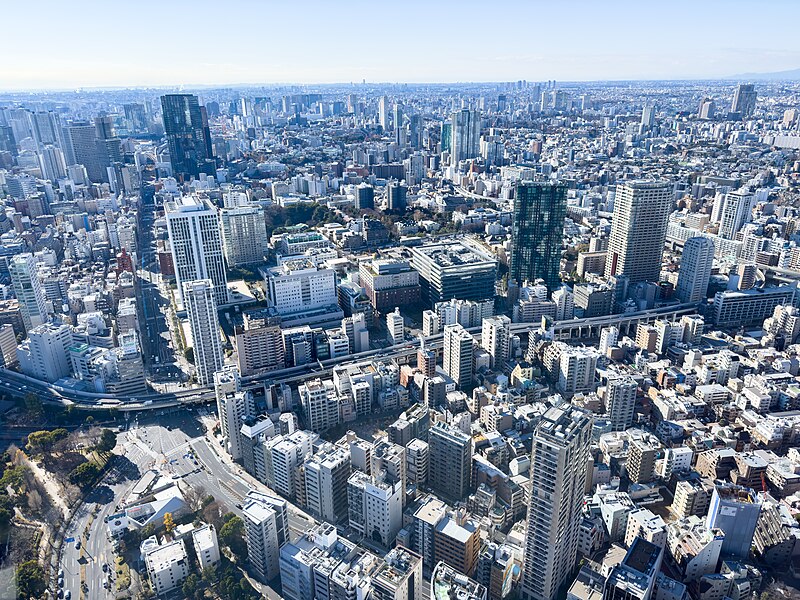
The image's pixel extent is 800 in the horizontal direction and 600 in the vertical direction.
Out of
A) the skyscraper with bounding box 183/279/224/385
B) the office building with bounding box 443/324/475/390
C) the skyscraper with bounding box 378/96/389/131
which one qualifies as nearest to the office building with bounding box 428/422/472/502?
the office building with bounding box 443/324/475/390

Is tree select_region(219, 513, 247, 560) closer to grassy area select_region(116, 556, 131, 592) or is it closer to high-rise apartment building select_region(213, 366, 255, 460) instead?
grassy area select_region(116, 556, 131, 592)

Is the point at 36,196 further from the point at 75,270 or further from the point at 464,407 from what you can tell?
the point at 464,407

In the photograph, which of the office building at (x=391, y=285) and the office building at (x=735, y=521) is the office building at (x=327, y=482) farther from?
the office building at (x=391, y=285)

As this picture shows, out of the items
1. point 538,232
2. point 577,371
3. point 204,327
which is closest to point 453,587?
point 577,371

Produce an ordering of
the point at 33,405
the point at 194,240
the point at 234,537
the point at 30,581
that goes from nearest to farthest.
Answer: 1. the point at 30,581
2. the point at 234,537
3. the point at 33,405
4. the point at 194,240

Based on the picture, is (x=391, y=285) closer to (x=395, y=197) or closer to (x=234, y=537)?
(x=234, y=537)

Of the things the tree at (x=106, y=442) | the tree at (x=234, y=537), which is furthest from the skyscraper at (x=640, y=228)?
the tree at (x=106, y=442)
